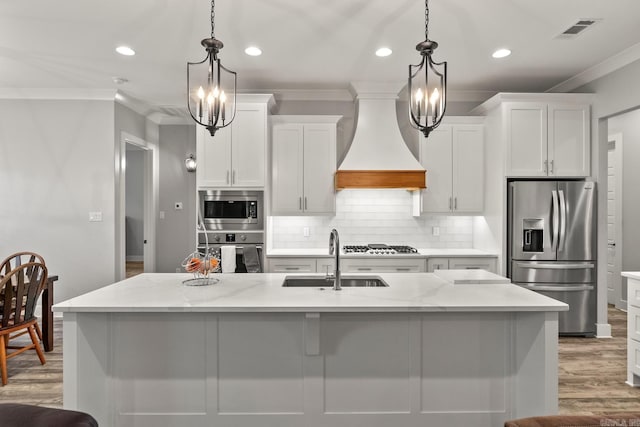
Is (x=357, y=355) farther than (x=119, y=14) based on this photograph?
No

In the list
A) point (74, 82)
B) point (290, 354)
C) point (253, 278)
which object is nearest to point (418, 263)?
point (253, 278)

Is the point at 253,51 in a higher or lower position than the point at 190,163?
higher

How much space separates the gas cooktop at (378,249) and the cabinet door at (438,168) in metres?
0.52

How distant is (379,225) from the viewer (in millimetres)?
5105

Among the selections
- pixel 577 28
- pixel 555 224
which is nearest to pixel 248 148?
pixel 577 28

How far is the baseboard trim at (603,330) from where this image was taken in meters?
4.32

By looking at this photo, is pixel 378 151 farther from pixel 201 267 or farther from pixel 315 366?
pixel 315 366

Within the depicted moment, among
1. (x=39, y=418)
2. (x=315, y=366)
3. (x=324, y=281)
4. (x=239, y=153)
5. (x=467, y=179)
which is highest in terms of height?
(x=239, y=153)

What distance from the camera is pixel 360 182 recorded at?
177 inches

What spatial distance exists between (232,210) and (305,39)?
1.96 metres

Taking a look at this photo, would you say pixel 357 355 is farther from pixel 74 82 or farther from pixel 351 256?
pixel 74 82

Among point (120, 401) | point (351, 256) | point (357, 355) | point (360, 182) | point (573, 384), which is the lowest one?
point (573, 384)

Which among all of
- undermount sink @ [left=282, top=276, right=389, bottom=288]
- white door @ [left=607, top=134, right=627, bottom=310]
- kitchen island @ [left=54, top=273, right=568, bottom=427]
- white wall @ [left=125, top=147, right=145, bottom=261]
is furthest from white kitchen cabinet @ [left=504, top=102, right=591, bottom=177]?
white wall @ [left=125, top=147, right=145, bottom=261]

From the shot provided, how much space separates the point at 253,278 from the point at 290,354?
71 cm
